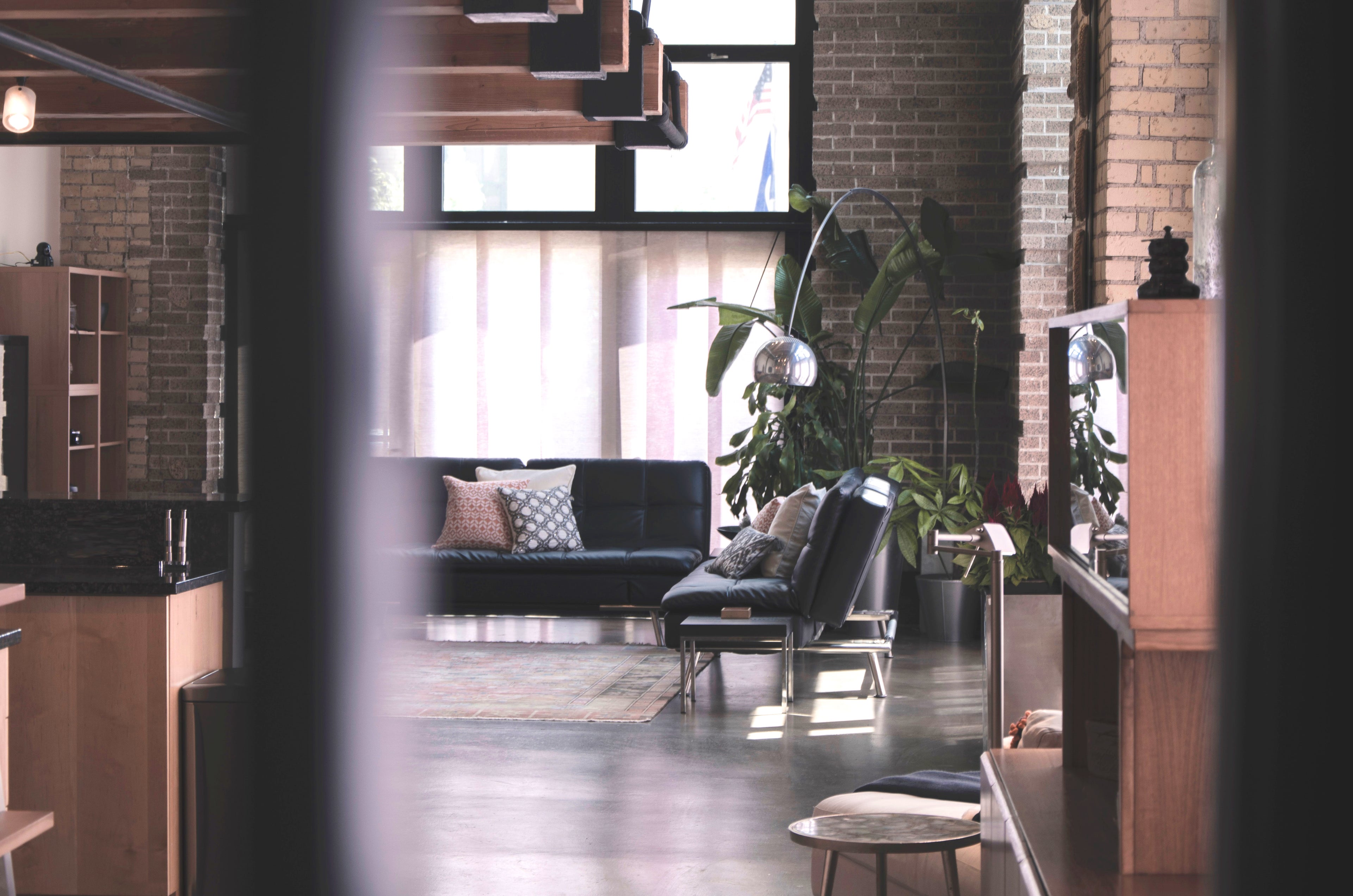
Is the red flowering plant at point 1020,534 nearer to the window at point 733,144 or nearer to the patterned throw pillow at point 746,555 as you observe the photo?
the patterned throw pillow at point 746,555

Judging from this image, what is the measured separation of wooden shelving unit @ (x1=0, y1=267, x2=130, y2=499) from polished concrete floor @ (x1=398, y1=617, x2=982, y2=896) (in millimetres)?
3950

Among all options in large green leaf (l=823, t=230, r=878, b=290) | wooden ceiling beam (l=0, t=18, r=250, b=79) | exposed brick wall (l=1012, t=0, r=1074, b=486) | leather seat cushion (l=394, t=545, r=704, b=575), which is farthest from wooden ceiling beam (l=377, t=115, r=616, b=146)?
exposed brick wall (l=1012, t=0, r=1074, b=486)

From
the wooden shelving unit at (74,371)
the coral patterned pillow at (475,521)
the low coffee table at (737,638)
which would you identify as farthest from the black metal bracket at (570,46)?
the wooden shelving unit at (74,371)

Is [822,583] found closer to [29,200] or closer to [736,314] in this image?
[736,314]

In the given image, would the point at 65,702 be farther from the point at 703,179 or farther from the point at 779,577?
the point at 703,179

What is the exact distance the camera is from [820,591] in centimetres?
542

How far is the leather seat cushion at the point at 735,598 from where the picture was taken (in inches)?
215

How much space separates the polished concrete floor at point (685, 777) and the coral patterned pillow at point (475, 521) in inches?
62.9

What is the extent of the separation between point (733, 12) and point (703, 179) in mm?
1085

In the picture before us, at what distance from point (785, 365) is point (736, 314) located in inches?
64.5

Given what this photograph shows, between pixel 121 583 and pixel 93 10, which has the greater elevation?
pixel 93 10

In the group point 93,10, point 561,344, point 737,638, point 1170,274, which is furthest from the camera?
point 561,344

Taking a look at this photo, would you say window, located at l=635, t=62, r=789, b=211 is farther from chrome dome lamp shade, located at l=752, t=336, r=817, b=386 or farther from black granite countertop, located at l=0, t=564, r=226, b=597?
black granite countertop, located at l=0, t=564, r=226, b=597

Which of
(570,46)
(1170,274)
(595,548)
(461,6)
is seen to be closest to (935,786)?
(1170,274)
